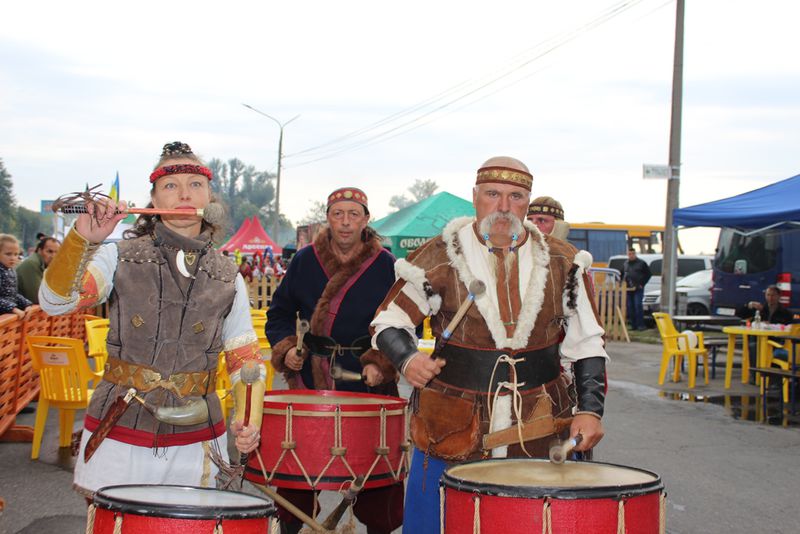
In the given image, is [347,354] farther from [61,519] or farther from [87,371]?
[87,371]

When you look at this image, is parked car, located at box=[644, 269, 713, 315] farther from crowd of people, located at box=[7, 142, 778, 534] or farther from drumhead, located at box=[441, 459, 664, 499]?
drumhead, located at box=[441, 459, 664, 499]

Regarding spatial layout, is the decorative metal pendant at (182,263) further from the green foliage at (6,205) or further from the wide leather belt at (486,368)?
the green foliage at (6,205)

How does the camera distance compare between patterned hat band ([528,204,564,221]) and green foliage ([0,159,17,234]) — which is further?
green foliage ([0,159,17,234])

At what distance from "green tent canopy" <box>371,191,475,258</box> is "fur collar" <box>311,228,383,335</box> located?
14957mm

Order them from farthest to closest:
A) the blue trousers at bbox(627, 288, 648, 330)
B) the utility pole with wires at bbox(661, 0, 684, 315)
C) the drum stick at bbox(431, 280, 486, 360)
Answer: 1. the blue trousers at bbox(627, 288, 648, 330)
2. the utility pole with wires at bbox(661, 0, 684, 315)
3. the drum stick at bbox(431, 280, 486, 360)

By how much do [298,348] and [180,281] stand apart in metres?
1.73

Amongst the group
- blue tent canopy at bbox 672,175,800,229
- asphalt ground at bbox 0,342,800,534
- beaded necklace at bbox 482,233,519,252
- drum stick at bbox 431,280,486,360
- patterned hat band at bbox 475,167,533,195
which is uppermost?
blue tent canopy at bbox 672,175,800,229

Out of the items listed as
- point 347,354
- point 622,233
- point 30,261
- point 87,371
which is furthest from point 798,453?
point 622,233

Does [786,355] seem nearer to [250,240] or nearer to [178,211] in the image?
[178,211]

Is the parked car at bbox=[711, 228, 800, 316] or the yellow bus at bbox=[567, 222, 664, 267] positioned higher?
the yellow bus at bbox=[567, 222, 664, 267]

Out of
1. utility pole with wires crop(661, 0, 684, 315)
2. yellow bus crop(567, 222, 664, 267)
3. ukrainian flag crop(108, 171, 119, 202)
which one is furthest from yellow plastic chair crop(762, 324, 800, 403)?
yellow bus crop(567, 222, 664, 267)

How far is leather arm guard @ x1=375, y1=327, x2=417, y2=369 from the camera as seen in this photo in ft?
11.5

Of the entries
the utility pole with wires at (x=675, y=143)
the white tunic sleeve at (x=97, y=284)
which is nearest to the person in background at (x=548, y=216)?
the white tunic sleeve at (x=97, y=284)

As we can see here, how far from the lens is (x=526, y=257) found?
3.67 meters
